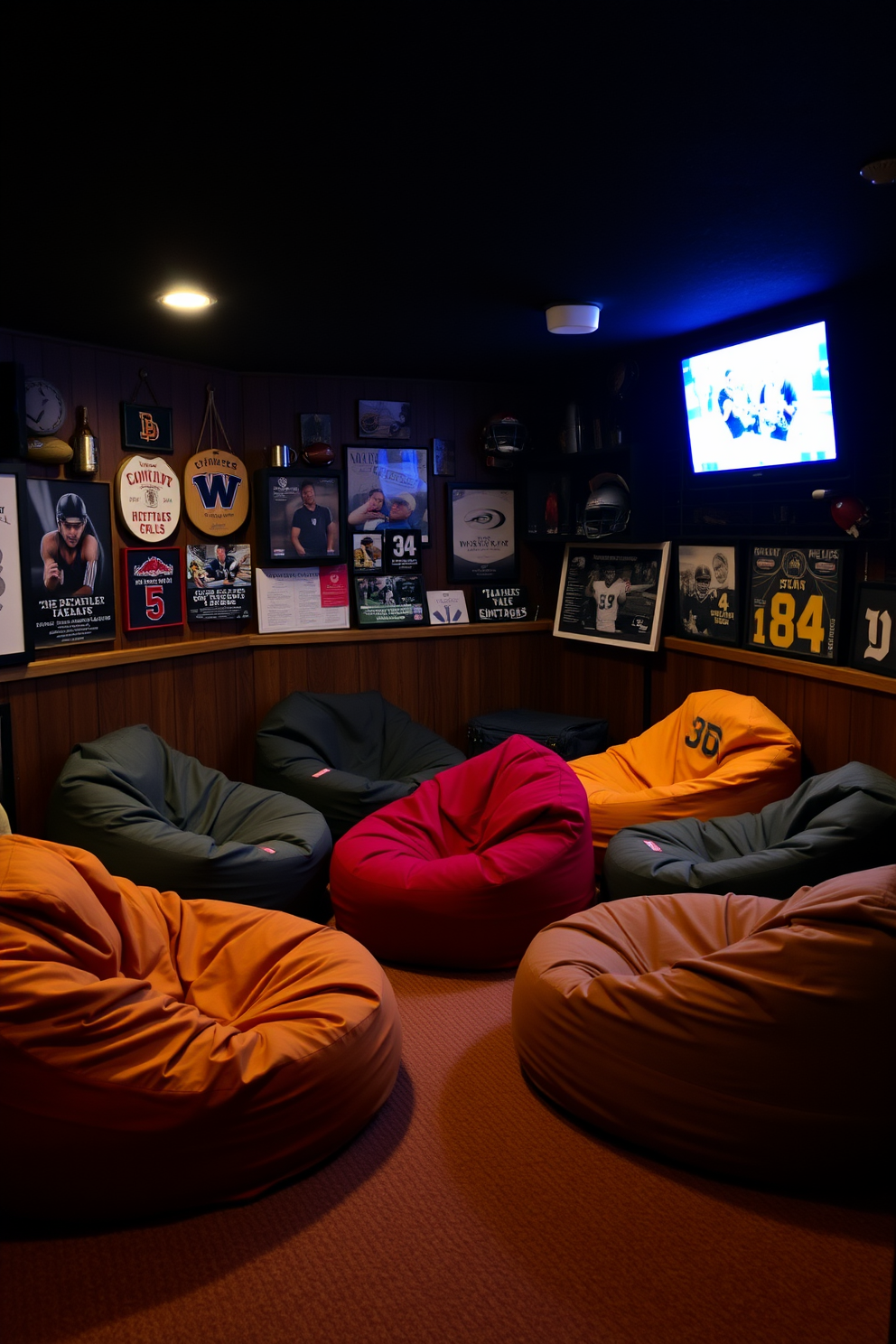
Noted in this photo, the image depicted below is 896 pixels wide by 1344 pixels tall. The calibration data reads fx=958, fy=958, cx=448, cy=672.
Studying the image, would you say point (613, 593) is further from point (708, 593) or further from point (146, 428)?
point (146, 428)

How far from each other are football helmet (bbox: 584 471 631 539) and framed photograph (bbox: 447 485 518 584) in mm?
671

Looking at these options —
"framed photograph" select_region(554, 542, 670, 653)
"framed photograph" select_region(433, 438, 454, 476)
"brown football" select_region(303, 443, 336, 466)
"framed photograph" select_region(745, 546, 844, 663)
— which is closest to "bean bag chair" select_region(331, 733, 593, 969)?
"framed photograph" select_region(745, 546, 844, 663)

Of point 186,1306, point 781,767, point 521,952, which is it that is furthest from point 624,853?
point 186,1306

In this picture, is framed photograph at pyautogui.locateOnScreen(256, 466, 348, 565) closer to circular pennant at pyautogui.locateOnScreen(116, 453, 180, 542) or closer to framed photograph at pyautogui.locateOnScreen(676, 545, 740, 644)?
circular pennant at pyautogui.locateOnScreen(116, 453, 180, 542)

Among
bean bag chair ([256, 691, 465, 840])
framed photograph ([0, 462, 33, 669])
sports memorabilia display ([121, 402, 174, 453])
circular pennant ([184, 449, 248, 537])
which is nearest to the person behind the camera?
framed photograph ([0, 462, 33, 669])

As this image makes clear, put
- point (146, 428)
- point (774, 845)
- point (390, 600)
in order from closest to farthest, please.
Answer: point (774, 845)
point (146, 428)
point (390, 600)

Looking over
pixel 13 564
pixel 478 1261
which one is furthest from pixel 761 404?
pixel 478 1261

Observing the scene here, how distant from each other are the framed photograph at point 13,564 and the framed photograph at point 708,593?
316 cm

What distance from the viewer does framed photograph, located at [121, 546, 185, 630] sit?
4711 millimetres

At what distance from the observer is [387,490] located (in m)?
5.60

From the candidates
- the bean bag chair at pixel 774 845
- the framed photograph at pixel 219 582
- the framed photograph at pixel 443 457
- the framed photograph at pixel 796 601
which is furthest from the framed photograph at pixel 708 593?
the framed photograph at pixel 219 582

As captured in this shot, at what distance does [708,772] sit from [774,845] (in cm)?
82

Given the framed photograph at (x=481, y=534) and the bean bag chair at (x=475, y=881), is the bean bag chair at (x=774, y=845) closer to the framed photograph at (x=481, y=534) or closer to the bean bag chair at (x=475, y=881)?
the bean bag chair at (x=475, y=881)

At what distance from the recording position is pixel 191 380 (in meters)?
4.98
